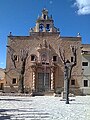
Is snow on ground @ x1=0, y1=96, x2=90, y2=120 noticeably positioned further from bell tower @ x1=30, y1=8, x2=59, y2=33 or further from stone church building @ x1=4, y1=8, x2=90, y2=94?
bell tower @ x1=30, y1=8, x2=59, y2=33

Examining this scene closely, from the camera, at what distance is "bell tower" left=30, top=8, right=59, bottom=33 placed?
158ft

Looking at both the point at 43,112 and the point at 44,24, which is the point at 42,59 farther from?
the point at 43,112

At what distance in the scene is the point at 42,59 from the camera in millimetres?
47656

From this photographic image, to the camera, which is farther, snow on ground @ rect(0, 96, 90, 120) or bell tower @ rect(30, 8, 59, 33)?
bell tower @ rect(30, 8, 59, 33)

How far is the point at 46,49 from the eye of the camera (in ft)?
157

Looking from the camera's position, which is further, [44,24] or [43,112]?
[44,24]

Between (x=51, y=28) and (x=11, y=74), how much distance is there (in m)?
10.8

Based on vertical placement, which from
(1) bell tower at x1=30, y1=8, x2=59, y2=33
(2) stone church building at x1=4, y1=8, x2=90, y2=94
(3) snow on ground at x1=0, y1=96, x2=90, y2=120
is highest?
(1) bell tower at x1=30, y1=8, x2=59, y2=33

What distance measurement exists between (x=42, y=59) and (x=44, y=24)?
625cm

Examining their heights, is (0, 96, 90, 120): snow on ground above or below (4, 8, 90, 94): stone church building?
below

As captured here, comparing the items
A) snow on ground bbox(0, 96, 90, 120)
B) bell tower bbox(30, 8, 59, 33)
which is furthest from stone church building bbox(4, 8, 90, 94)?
snow on ground bbox(0, 96, 90, 120)

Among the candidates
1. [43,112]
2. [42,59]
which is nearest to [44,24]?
[42,59]

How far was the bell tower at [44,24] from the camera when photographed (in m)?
48.2

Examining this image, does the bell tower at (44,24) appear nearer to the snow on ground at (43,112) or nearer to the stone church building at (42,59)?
the stone church building at (42,59)
